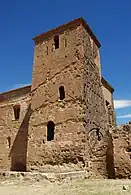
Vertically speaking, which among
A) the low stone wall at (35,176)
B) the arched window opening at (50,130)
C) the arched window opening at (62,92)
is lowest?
the low stone wall at (35,176)

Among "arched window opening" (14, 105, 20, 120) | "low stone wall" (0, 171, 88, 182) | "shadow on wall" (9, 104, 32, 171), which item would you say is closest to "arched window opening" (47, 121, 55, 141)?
"shadow on wall" (9, 104, 32, 171)

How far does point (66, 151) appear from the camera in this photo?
11367 mm

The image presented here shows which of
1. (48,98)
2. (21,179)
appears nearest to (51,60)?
(48,98)

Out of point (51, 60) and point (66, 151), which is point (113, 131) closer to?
point (66, 151)

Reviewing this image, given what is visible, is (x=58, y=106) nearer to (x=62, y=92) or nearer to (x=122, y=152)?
(x=62, y=92)

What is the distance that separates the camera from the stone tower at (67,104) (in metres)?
11.2

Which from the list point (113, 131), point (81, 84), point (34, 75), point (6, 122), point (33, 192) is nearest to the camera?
point (33, 192)

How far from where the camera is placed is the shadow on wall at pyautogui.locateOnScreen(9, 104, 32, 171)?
1505 centimetres

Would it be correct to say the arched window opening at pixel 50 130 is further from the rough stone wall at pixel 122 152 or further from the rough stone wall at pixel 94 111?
the rough stone wall at pixel 122 152

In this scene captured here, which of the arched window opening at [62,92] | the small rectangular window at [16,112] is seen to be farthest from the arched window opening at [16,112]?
the arched window opening at [62,92]

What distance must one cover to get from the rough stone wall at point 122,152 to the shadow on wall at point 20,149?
6.89 metres

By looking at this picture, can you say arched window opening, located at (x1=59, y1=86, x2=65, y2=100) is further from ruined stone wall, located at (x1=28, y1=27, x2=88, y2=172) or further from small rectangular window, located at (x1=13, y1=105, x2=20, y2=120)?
small rectangular window, located at (x1=13, y1=105, x2=20, y2=120)

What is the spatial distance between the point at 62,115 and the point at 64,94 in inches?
55.3

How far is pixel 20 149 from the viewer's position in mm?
15547
